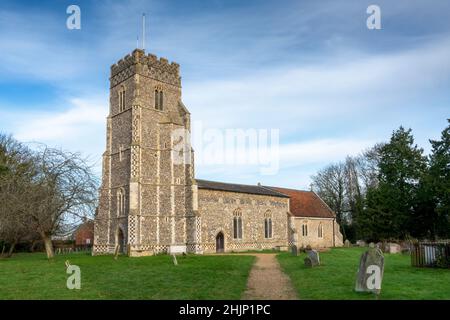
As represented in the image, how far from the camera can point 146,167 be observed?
3111cm

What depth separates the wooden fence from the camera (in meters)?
16.6

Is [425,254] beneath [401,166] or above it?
beneath

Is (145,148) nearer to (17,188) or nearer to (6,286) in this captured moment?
(17,188)

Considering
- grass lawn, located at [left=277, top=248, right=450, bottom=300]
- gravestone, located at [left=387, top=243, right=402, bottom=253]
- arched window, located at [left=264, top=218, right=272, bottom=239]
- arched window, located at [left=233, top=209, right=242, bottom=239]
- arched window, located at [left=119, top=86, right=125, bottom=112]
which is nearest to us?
grass lawn, located at [left=277, top=248, right=450, bottom=300]

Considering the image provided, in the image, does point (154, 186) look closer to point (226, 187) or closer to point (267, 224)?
point (226, 187)

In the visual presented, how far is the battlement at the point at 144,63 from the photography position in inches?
1286

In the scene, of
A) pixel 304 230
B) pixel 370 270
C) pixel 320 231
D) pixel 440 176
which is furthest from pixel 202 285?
pixel 320 231

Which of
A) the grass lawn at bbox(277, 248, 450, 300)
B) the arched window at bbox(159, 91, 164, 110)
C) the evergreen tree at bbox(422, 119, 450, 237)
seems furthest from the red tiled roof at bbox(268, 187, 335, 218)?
the grass lawn at bbox(277, 248, 450, 300)

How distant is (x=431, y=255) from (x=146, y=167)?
2098 centimetres

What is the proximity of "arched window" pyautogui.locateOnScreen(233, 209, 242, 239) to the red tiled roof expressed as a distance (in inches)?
329

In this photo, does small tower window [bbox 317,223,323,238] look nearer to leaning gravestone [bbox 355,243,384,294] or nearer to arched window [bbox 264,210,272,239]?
arched window [bbox 264,210,272,239]

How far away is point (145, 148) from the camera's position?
3131cm
